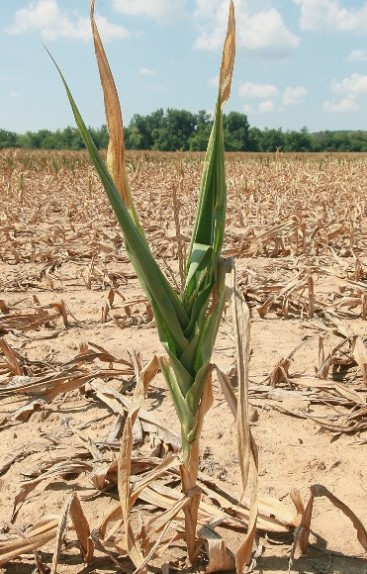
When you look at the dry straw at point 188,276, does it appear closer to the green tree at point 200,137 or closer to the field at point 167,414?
the field at point 167,414

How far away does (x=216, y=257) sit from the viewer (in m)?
1.01

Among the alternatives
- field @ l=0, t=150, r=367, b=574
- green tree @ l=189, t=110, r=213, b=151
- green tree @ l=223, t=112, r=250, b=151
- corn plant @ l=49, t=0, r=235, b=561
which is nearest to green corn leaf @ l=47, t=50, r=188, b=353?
corn plant @ l=49, t=0, r=235, b=561

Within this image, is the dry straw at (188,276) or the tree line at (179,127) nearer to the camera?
the dry straw at (188,276)

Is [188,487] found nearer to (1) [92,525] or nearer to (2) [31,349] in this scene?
(1) [92,525]

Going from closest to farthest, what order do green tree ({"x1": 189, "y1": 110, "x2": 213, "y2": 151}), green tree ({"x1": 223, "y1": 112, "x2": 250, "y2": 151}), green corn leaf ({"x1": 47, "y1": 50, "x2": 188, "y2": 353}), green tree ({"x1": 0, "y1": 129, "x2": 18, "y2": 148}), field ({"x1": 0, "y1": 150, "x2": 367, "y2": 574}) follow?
1. green corn leaf ({"x1": 47, "y1": 50, "x2": 188, "y2": 353})
2. field ({"x1": 0, "y1": 150, "x2": 367, "y2": 574})
3. green tree ({"x1": 189, "y1": 110, "x2": 213, "y2": 151})
4. green tree ({"x1": 0, "y1": 129, "x2": 18, "y2": 148})
5. green tree ({"x1": 223, "y1": 112, "x2": 250, "y2": 151})

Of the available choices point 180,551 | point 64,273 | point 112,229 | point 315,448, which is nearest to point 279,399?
point 315,448

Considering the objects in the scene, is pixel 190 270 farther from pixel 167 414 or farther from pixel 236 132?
pixel 236 132

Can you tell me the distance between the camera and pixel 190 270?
1034 mm

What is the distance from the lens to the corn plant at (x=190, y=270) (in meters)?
0.96

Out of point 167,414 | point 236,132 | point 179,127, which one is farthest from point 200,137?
point 236,132

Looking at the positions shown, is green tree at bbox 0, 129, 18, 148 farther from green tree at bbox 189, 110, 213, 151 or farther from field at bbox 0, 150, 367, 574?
field at bbox 0, 150, 367, 574

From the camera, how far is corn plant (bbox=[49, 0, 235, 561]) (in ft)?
3.16

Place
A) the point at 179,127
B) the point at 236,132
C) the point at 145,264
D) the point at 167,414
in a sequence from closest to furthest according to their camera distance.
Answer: the point at 145,264
the point at 167,414
the point at 179,127
the point at 236,132

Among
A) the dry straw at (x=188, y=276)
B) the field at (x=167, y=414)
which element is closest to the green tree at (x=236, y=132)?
the field at (x=167, y=414)
